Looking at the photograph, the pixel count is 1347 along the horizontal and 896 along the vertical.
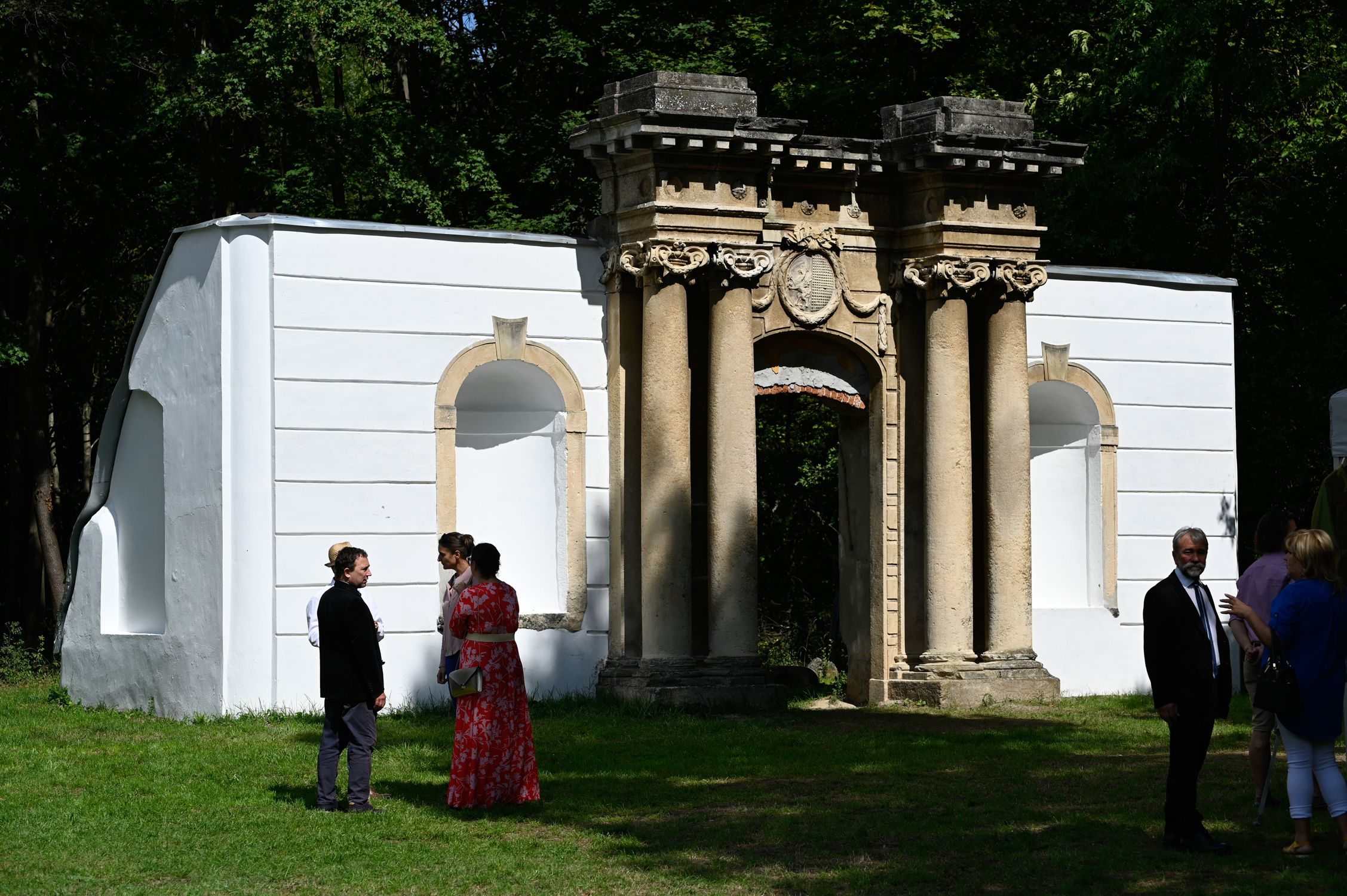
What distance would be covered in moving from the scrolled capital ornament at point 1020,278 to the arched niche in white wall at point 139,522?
8225mm

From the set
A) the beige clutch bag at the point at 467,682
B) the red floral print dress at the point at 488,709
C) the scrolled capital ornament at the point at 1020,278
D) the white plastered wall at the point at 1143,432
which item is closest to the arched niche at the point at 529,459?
the scrolled capital ornament at the point at 1020,278

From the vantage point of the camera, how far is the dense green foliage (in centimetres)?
2484

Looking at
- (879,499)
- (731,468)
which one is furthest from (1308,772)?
(879,499)

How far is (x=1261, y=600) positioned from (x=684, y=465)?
23.0 ft

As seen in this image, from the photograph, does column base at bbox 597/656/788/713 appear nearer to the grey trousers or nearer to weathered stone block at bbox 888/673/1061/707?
weathered stone block at bbox 888/673/1061/707

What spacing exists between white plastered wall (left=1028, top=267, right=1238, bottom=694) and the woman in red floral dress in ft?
31.6

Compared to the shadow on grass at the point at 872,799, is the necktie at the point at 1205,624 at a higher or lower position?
higher

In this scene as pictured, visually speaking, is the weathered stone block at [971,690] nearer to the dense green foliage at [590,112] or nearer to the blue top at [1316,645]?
the dense green foliage at [590,112]

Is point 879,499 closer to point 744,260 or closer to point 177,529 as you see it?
point 744,260

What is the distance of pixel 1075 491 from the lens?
20.8 meters

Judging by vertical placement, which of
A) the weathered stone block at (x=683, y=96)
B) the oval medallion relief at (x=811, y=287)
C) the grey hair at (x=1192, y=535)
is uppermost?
the weathered stone block at (x=683, y=96)

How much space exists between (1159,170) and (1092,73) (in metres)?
1.77

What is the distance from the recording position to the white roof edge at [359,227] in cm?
1659

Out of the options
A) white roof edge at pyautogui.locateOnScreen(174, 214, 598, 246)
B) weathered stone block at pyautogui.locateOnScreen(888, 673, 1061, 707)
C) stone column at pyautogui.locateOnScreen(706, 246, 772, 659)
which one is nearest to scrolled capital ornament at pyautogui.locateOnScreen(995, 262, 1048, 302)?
Answer: stone column at pyautogui.locateOnScreen(706, 246, 772, 659)
